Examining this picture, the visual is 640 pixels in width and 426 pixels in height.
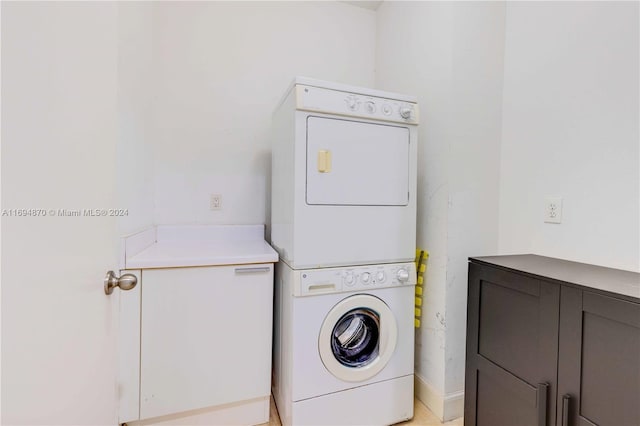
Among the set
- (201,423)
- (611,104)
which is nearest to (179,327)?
(201,423)

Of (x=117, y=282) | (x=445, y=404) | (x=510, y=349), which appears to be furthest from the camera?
(x=445, y=404)

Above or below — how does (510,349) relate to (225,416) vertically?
above

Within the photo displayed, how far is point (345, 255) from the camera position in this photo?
4.98 ft

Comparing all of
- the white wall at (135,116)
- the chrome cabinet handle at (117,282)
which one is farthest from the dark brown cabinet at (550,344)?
the white wall at (135,116)

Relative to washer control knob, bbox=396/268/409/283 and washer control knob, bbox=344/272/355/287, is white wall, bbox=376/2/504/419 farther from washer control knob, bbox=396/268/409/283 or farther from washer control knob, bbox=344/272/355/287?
washer control knob, bbox=344/272/355/287

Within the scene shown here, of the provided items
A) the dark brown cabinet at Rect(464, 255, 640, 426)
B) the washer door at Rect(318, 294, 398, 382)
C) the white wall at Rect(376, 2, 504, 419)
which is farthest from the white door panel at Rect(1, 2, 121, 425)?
the white wall at Rect(376, 2, 504, 419)

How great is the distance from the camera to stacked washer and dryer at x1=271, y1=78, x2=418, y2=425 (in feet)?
4.73

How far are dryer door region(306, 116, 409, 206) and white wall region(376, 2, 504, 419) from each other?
26 centimetres

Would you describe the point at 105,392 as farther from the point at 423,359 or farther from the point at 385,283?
the point at 423,359

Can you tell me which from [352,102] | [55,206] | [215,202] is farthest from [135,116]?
[55,206]

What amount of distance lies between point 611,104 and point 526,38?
63 cm

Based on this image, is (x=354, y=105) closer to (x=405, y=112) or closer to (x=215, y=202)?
(x=405, y=112)

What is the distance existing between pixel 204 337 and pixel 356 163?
113 centimetres

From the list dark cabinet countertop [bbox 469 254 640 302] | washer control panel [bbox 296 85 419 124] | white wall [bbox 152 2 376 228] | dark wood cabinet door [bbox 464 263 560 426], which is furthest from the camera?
white wall [bbox 152 2 376 228]
